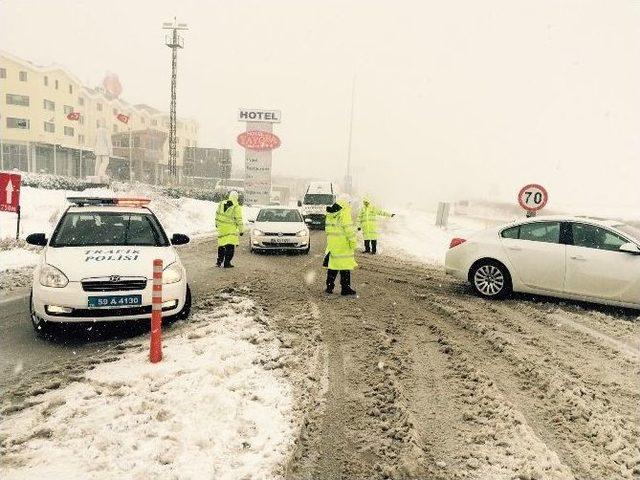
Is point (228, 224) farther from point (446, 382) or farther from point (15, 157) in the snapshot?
point (15, 157)

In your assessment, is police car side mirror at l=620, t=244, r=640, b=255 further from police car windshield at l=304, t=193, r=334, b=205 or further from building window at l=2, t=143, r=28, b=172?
building window at l=2, t=143, r=28, b=172

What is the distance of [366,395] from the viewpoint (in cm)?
441

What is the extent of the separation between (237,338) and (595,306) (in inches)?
247

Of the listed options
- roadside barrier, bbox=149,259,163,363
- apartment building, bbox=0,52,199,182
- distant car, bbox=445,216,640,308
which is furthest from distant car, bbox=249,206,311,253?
apartment building, bbox=0,52,199,182

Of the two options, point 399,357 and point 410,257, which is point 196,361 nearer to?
point 399,357

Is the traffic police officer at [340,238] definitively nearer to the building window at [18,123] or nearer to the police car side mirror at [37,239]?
the police car side mirror at [37,239]

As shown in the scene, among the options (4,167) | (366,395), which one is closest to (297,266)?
(366,395)

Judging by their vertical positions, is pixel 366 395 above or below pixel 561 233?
below

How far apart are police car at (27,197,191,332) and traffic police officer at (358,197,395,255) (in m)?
7.80

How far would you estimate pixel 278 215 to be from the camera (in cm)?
1502

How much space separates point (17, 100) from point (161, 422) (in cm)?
6256

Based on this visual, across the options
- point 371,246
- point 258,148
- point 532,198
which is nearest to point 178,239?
point 532,198

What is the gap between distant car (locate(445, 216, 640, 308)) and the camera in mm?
7500

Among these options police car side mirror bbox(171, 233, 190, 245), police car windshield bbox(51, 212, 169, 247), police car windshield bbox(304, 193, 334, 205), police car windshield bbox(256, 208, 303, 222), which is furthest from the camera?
police car windshield bbox(304, 193, 334, 205)
